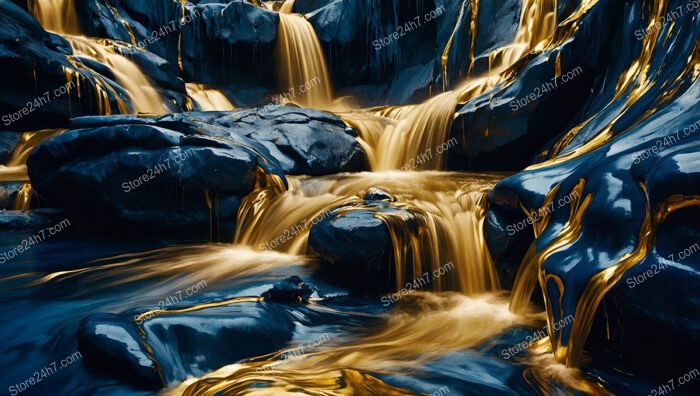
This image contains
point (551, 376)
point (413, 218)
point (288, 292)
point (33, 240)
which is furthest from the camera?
point (33, 240)

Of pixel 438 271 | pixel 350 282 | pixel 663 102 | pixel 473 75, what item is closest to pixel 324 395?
pixel 350 282

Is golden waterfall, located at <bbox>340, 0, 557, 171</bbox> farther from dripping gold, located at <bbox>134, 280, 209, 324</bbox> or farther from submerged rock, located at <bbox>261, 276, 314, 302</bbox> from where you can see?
dripping gold, located at <bbox>134, 280, 209, 324</bbox>

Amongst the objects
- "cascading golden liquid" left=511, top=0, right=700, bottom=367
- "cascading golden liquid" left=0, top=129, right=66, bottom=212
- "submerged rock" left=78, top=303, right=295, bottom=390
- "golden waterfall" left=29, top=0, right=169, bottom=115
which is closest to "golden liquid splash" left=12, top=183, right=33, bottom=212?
"cascading golden liquid" left=0, top=129, right=66, bottom=212

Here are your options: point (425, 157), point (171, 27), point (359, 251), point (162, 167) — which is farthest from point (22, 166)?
point (171, 27)

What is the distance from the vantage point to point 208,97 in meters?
14.2

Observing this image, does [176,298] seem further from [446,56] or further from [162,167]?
[446,56]

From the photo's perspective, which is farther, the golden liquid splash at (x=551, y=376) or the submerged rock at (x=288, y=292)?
the submerged rock at (x=288, y=292)

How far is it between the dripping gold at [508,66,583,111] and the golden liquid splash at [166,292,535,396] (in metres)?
3.23

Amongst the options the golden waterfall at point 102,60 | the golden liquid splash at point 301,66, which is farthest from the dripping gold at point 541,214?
the golden liquid splash at point 301,66

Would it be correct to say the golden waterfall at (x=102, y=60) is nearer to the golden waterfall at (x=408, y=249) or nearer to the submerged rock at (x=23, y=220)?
the submerged rock at (x=23, y=220)

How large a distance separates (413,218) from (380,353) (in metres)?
1.79

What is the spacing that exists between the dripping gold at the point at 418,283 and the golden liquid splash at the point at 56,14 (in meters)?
12.2

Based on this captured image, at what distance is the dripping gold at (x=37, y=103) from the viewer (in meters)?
9.27

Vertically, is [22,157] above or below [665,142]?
above
